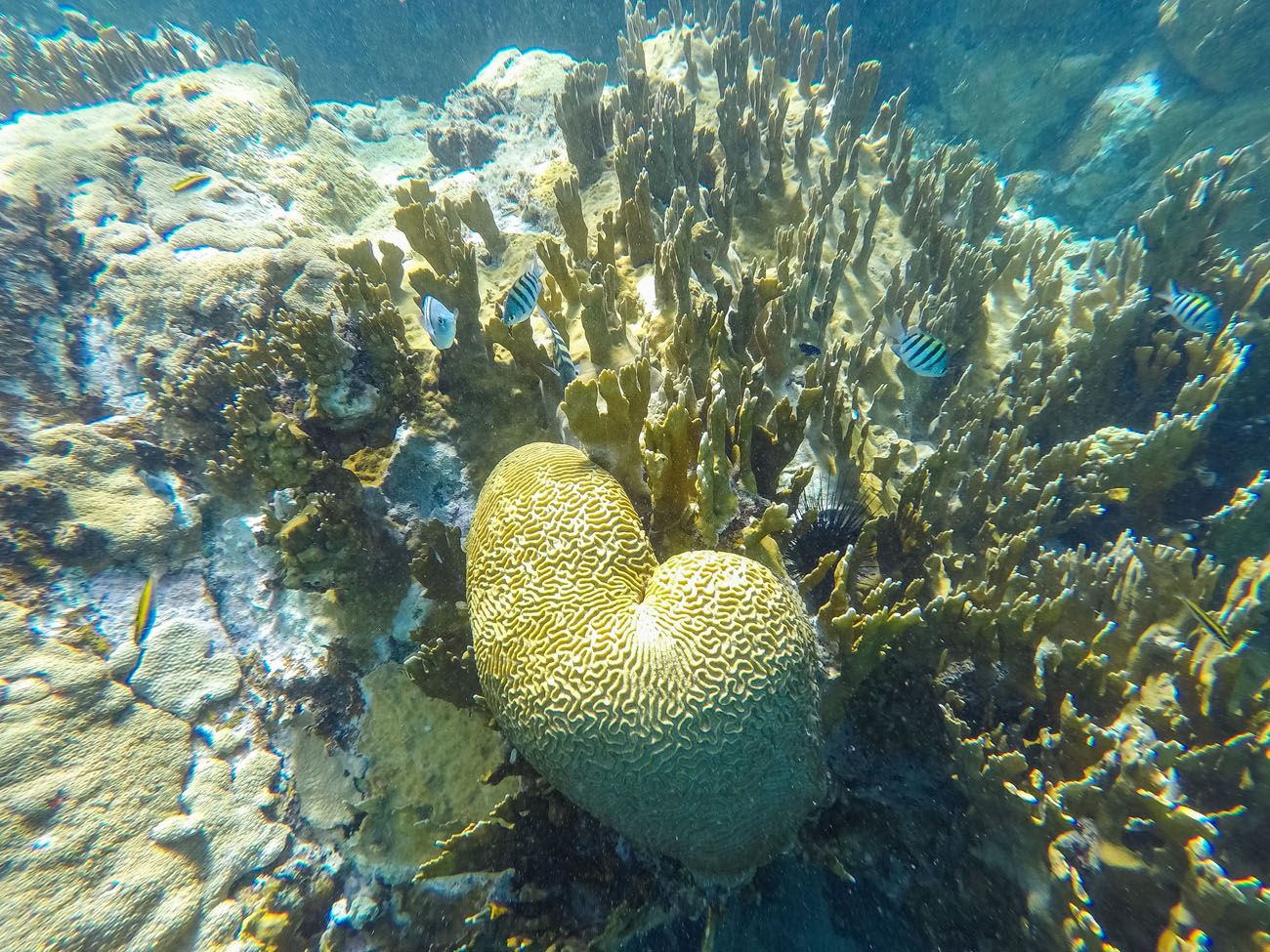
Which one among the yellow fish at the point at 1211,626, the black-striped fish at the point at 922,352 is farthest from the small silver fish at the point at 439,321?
the yellow fish at the point at 1211,626

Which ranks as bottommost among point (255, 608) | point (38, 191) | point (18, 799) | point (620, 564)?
point (18, 799)

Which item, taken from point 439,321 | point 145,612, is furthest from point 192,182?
point 439,321

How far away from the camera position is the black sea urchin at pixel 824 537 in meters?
2.93

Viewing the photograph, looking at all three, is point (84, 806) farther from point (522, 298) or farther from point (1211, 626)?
point (1211, 626)

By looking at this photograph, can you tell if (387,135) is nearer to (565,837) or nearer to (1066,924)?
(565,837)

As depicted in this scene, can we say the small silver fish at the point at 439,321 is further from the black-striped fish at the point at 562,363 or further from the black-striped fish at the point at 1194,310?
the black-striped fish at the point at 1194,310

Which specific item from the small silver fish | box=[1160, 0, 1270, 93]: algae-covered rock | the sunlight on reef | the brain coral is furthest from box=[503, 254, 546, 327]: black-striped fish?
box=[1160, 0, 1270, 93]: algae-covered rock

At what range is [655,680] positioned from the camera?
212 cm

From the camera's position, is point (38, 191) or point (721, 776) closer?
point (721, 776)

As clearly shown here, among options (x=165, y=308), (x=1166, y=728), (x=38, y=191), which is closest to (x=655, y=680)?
(x=1166, y=728)

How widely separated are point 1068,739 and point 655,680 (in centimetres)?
212

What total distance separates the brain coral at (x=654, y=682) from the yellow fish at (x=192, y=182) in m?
6.71

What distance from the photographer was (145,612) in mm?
3518

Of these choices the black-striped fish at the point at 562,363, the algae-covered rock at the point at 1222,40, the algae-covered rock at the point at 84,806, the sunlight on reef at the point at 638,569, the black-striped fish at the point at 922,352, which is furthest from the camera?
the algae-covered rock at the point at 1222,40
